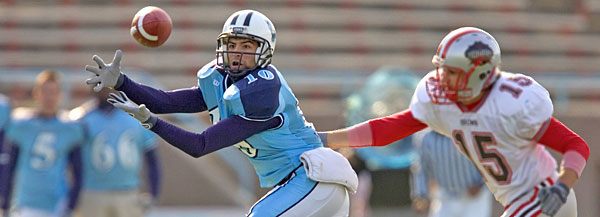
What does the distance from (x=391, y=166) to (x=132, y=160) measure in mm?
2870

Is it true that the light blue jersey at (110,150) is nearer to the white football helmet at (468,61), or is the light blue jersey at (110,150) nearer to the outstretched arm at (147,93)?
the outstretched arm at (147,93)

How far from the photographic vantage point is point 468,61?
172 inches

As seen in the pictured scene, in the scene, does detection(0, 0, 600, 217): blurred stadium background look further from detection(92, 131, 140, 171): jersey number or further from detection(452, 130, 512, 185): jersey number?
detection(452, 130, 512, 185): jersey number

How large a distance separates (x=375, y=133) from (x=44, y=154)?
3.17 metres

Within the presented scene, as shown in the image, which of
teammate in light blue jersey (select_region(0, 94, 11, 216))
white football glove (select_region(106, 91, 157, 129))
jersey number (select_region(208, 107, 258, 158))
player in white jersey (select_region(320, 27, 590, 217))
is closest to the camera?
white football glove (select_region(106, 91, 157, 129))

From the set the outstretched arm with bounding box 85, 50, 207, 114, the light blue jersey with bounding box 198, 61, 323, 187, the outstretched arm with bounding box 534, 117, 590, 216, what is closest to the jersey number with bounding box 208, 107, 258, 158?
the light blue jersey with bounding box 198, 61, 323, 187

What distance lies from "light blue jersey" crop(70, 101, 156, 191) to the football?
2909mm

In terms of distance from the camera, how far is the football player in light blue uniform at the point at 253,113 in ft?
13.2

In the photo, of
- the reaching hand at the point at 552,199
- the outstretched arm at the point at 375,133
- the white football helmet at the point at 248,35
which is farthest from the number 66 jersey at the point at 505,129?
the white football helmet at the point at 248,35

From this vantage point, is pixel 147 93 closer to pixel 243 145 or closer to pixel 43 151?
pixel 243 145

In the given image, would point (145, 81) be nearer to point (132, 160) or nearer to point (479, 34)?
point (132, 160)

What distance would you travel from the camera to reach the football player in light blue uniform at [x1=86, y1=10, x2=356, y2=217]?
4.02m

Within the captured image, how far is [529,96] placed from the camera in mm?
4402

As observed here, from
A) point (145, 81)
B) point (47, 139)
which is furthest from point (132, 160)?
point (145, 81)
